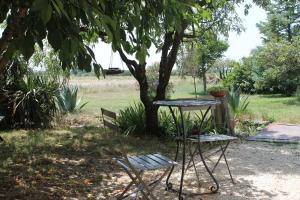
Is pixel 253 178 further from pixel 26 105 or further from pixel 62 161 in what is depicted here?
pixel 26 105

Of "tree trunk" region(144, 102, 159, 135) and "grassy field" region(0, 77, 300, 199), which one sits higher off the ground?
"tree trunk" region(144, 102, 159, 135)

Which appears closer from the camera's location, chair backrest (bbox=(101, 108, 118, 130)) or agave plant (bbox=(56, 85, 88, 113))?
chair backrest (bbox=(101, 108, 118, 130))

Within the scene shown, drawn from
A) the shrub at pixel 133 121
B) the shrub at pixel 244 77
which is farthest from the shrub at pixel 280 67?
the shrub at pixel 133 121

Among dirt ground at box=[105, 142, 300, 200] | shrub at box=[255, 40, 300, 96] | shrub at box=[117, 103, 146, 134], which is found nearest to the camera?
dirt ground at box=[105, 142, 300, 200]

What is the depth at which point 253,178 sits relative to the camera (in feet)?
19.0

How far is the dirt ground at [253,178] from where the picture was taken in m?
5.03

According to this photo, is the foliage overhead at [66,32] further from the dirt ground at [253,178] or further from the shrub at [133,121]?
the shrub at [133,121]

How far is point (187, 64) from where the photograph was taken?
18000 millimetres

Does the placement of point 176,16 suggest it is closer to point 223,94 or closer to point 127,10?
point 127,10

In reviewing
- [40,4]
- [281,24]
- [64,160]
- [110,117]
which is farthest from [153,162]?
[281,24]

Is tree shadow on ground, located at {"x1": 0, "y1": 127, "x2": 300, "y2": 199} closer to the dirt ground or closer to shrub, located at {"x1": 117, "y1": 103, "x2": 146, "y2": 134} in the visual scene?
the dirt ground

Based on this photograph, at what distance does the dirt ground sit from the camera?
5.03 meters

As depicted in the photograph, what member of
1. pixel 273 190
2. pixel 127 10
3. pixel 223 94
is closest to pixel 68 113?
pixel 223 94

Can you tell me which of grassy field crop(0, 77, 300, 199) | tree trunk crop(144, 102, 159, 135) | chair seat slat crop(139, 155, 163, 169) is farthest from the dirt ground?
tree trunk crop(144, 102, 159, 135)
